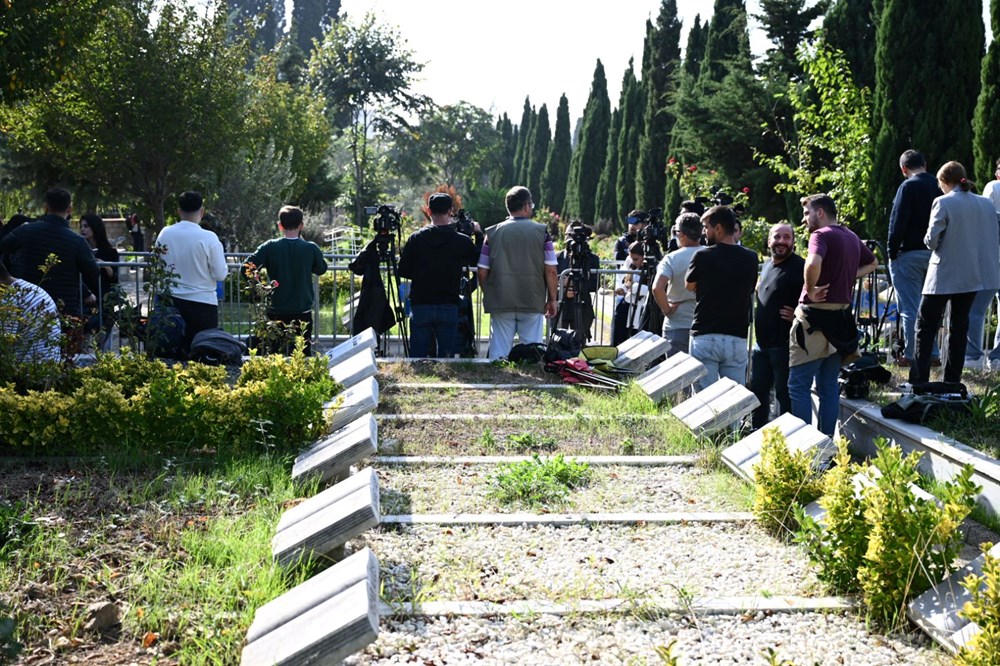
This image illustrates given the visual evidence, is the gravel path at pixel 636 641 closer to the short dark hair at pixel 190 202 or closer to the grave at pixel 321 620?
the grave at pixel 321 620

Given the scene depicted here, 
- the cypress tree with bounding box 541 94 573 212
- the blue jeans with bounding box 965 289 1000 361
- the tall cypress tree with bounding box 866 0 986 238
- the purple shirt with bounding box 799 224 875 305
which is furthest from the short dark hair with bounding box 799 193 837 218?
the cypress tree with bounding box 541 94 573 212

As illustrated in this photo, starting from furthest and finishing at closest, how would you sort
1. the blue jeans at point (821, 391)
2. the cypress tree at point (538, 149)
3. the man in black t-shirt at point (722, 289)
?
the cypress tree at point (538, 149) < the man in black t-shirt at point (722, 289) < the blue jeans at point (821, 391)

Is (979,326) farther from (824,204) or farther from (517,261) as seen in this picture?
(517,261)

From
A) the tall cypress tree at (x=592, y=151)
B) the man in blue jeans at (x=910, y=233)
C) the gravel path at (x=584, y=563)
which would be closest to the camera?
the gravel path at (x=584, y=563)

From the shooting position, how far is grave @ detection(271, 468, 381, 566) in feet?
13.7

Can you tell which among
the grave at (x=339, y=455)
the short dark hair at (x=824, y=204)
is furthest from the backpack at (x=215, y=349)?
the short dark hair at (x=824, y=204)

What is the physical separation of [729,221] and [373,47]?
37.0 meters

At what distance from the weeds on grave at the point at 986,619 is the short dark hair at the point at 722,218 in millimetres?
4215

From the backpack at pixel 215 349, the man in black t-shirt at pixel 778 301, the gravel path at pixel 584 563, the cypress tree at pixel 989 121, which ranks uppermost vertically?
the cypress tree at pixel 989 121

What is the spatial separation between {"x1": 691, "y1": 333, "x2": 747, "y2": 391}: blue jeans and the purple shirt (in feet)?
3.52

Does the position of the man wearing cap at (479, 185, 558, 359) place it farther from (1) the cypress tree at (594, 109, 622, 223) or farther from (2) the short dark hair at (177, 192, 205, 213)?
(1) the cypress tree at (594, 109, 622, 223)

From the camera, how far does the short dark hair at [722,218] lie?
7.31 metres

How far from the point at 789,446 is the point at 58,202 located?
6269 mm

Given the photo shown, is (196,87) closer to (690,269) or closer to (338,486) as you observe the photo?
(690,269)
